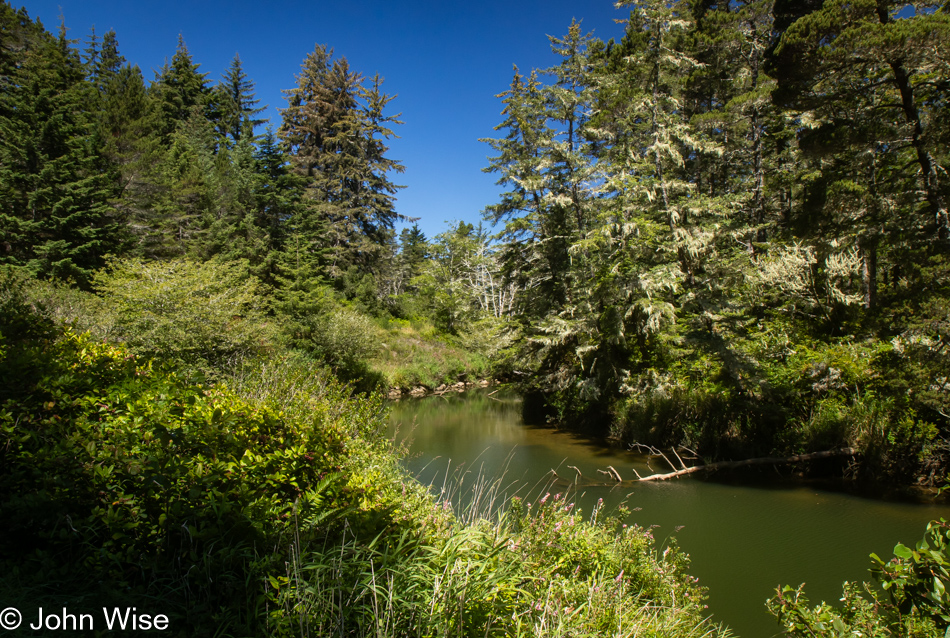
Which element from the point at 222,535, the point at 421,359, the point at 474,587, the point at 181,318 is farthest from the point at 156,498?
the point at 421,359

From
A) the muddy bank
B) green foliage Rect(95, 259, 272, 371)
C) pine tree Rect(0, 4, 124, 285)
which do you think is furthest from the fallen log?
pine tree Rect(0, 4, 124, 285)

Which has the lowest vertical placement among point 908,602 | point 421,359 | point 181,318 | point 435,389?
point 435,389

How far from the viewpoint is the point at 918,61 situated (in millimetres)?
7164

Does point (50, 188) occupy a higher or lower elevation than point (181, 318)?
higher

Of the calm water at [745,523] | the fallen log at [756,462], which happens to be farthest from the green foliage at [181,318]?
the fallen log at [756,462]

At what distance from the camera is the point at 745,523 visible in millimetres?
7137

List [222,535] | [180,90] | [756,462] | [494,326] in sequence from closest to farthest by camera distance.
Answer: [222,535] < [756,462] < [494,326] < [180,90]

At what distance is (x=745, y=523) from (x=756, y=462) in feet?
7.30

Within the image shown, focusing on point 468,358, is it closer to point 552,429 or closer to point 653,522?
point 552,429

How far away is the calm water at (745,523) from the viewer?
533 centimetres

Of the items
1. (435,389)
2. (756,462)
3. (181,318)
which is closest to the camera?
(756,462)

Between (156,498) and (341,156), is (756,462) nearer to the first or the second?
(156,498)

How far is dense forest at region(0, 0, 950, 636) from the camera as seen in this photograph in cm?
236

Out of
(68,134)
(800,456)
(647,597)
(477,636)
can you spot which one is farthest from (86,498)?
(68,134)
